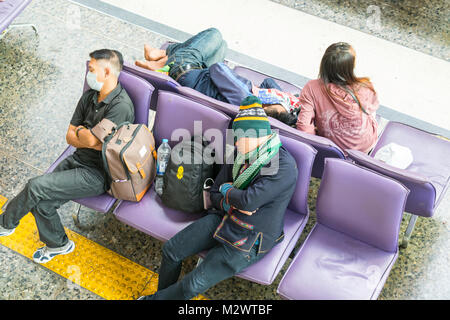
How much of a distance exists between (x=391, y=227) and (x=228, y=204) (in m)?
0.89

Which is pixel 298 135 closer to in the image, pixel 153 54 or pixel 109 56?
pixel 109 56

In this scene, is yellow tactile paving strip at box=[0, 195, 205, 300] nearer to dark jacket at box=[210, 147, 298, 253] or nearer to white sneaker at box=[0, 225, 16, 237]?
white sneaker at box=[0, 225, 16, 237]

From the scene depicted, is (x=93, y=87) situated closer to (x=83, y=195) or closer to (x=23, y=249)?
(x=83, y=195)

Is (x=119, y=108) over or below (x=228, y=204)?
over

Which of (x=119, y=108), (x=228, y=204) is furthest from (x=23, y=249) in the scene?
(x=228, y=204)

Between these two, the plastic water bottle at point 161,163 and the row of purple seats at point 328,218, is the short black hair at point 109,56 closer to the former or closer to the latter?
the row of purple seats at point 328,218

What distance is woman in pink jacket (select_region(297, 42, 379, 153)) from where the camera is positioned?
2.93 metres

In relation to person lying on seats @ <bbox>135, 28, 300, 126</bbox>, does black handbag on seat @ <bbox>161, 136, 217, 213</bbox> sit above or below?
below

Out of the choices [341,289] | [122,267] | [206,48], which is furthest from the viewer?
[206,48]

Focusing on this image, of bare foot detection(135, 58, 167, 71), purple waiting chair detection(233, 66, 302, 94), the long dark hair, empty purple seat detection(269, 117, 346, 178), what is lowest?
bare foot detection(135, 58, 167, 71)

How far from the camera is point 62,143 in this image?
390 cm

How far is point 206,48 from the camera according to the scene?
3.69 m

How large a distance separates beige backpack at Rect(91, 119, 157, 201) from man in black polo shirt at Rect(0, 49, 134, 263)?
8 cm

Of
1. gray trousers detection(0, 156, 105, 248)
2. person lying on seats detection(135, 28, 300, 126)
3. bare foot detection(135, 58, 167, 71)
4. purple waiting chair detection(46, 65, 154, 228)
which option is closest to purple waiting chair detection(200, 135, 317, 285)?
person lying on seats detection(135, 28, 300, 126)
